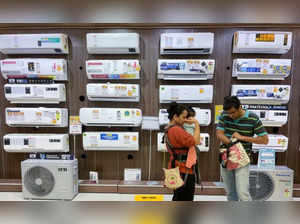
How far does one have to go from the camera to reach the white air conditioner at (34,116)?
8.81 ft

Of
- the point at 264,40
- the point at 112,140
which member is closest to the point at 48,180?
the point at 112,140

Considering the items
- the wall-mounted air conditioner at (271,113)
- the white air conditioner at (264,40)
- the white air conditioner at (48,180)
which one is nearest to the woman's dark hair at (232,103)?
the wall-mounted air conditioner at (271,113)

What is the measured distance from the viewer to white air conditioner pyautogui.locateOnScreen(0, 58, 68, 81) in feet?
8.72

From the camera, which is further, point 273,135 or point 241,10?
point 273,135

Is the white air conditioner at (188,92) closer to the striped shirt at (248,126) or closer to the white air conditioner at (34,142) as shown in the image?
the striped shirt at (248,126)

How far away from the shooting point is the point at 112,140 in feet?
8.87

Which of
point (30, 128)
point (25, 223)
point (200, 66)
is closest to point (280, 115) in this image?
point (200, 66)

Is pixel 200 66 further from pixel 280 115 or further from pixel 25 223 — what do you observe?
pixel 25 223

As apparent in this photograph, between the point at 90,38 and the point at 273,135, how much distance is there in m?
3.05

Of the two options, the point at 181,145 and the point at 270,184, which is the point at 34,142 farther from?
the point at 270,184

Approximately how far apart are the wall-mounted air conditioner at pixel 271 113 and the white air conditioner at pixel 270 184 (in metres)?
0.69

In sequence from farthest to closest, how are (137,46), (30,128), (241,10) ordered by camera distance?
1. (30,128)
2. (137,46)
3. (241,10)

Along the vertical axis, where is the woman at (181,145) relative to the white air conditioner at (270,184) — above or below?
above

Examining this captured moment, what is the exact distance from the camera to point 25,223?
0.93 ft
